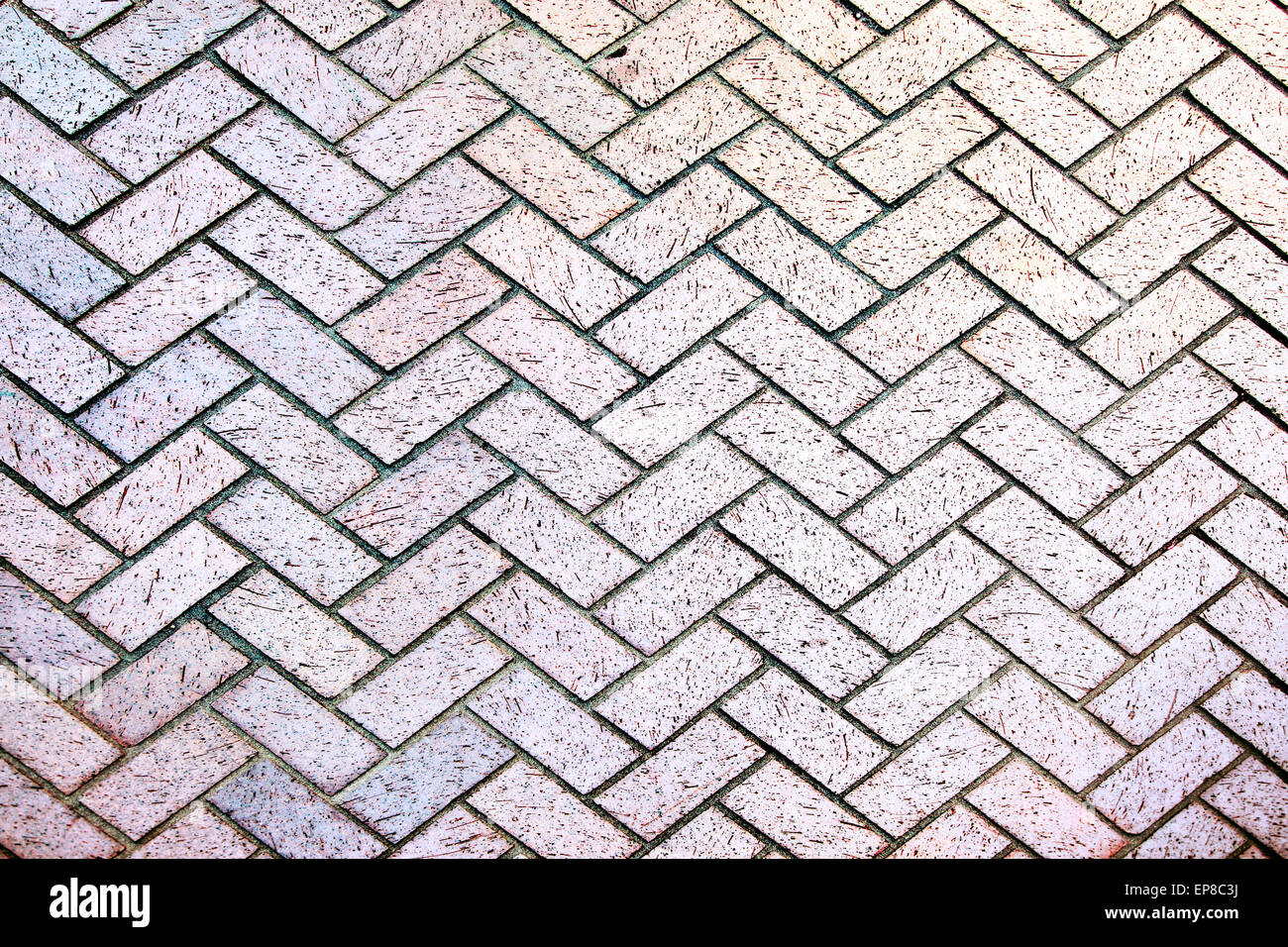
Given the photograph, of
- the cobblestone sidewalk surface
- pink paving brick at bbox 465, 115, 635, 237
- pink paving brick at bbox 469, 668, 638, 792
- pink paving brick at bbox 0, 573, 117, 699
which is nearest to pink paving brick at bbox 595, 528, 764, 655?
the cobblestone sidewalk surface

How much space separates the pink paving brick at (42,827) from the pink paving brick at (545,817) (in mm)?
900

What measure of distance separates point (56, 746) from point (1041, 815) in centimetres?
239

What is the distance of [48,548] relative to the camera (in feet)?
7.70

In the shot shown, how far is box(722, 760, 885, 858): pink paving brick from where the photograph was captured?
2.37 m

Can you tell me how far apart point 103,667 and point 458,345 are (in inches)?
45.4

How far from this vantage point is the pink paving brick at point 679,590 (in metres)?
2.39

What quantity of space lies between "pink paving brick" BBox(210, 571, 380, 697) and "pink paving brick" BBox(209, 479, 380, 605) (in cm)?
5

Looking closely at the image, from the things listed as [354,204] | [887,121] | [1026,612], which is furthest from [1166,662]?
[354,204]

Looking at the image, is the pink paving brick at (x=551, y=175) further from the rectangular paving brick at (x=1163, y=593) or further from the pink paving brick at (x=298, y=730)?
the rectangular paving brick at (x=1163, y=593)

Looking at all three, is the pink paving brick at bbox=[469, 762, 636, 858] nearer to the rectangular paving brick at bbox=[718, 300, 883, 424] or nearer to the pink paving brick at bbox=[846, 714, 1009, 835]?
the pink paving brick at bbox=[846, 714, 1009, 835]

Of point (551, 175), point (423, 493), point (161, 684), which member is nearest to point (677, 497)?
point (423, 493)

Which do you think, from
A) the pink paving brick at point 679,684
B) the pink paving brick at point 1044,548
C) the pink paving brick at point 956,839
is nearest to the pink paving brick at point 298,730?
the pink paving brick at point 679,684

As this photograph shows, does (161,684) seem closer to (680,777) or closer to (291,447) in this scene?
(291,447)
